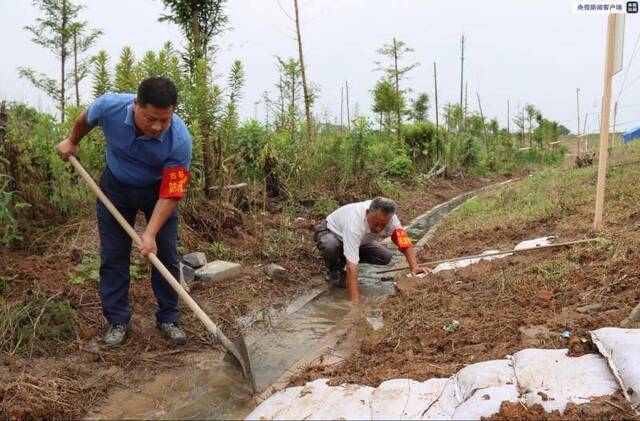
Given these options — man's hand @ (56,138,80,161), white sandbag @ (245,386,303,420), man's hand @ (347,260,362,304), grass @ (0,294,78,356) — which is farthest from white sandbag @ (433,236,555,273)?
man's hand @ (56,138,80,161)

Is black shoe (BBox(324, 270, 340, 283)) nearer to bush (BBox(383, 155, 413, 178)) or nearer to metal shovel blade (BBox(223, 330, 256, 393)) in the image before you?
metal shovel blade (BBox(223, 330, 256, 393))

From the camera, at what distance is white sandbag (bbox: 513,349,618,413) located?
6.33 feet

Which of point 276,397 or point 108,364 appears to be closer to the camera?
point 276,397

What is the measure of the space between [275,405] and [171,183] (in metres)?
1.49

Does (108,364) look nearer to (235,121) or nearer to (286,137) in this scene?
(235,121)

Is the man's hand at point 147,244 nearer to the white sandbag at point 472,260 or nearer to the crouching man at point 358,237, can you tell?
the crouching man at point 358,237

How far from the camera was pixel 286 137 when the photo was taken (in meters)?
7.77

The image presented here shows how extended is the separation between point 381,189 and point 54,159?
760 cm

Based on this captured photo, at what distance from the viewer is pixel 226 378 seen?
3018mm

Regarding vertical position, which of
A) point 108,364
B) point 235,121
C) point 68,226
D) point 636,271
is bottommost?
point 108,364

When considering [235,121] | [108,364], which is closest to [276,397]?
[108,364]

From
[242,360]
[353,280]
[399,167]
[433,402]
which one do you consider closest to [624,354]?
[433,402]

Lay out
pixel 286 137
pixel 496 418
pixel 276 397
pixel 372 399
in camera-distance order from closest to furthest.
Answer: pixel 496 418
pixel 372 399
pixel 276 397
pixel 286 137

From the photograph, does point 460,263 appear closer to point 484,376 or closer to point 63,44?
point 484,376
